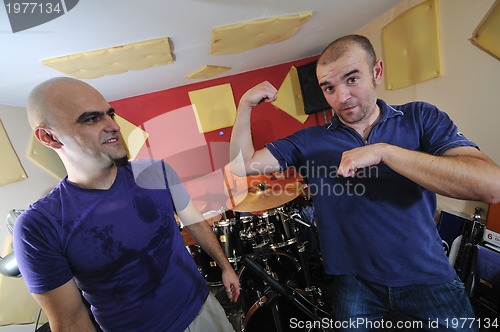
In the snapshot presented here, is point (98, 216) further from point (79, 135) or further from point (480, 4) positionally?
point (480, 4)

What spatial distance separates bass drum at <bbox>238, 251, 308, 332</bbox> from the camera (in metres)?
1.93

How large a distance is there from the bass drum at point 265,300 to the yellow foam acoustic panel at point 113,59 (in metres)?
2.09

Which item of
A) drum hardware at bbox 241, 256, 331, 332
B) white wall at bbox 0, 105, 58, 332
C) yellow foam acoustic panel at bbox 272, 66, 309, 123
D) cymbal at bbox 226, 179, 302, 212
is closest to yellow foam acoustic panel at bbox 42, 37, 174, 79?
white wall at bbox 0, 105, 58, 332

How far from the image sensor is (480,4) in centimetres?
174

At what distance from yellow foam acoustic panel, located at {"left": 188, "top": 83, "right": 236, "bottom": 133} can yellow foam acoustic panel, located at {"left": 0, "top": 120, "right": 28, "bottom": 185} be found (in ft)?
7.40

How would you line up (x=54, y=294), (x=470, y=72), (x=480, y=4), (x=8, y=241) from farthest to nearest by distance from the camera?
(x=8, y=241)
(x=470, y=72)
(x=480, y=4)
(x=54, y=294)

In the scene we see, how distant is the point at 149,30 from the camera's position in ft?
5.61

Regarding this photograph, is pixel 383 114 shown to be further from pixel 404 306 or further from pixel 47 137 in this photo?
pixel 47 137

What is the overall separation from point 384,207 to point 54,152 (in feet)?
12.1

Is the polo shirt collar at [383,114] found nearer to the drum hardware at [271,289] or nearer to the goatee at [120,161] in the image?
the drum hardware at [271,289]

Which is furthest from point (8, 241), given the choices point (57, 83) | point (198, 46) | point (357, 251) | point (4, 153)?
point (357, 251)

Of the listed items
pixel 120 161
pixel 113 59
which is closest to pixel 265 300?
pixel 120 161

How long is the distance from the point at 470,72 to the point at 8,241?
4.23 metres

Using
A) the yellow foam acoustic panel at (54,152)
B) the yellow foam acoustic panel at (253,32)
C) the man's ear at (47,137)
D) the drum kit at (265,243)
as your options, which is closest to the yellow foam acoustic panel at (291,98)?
the yellow foam acoustic panel at (253,32)
